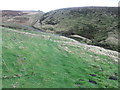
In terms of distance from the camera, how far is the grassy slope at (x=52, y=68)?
28.7 metres

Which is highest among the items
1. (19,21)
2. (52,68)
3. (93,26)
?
(19,21)

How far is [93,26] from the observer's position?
100500 mm

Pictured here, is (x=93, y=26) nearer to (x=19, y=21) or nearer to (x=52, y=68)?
(x=19, y=21)

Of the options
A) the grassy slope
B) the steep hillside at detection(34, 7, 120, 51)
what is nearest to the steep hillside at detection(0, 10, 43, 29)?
the steep hillside at detection(34, 7, 120, 51)

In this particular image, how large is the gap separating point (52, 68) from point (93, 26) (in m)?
71.0

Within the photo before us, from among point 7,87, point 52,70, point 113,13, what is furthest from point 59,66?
point 113,13

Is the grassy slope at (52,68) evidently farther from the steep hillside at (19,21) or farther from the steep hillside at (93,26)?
the steep hillside at (19,21)

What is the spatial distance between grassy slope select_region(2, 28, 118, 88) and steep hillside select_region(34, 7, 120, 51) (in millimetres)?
27667

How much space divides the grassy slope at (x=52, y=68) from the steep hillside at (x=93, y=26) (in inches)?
1089

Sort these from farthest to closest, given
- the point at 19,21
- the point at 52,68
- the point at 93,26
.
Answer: the point at 19,21, the point at 93,26, the point at 52,68

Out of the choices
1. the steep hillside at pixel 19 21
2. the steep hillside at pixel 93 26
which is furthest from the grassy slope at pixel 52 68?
the steep hillside at pixel 19 21

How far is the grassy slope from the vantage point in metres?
28.7

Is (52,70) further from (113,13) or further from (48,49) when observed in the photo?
(113,13)

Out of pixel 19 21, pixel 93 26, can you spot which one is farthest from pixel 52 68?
pixel 19 21
